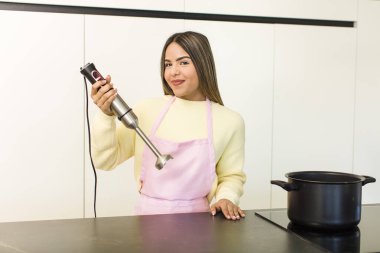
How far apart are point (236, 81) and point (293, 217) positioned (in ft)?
4.10

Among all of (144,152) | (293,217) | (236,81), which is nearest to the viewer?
(293,217)

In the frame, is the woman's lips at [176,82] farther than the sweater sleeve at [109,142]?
Yes

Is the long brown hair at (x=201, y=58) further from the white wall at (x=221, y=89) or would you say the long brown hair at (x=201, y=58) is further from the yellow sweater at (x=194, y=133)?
the white wall at (x=221, y=89)

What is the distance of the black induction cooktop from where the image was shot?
32.1 inches

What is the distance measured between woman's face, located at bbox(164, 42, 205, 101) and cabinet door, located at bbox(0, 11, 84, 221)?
2.53 ft

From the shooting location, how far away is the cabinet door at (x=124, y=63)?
1.95 metres

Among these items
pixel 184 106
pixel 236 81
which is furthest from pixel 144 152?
pixel 236 81

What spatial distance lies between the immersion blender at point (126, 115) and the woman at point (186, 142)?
0.16 metres

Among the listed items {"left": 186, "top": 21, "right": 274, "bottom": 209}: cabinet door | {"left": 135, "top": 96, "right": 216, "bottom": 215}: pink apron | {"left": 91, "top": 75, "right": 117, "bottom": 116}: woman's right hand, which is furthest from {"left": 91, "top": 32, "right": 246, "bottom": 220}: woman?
{"left": 186, "top": 21, "right": 274, "bottom": 209}: cabinet door

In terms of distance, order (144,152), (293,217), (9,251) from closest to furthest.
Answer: (9,251)
(293,217)
(144,152)

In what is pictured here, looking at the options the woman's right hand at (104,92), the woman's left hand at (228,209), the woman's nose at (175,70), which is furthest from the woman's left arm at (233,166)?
the woman's right hand at (104,92)

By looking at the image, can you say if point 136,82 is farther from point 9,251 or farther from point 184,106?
point 9,251

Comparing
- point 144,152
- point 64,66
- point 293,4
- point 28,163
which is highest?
point 293,4

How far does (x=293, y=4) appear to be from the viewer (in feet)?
7.08
